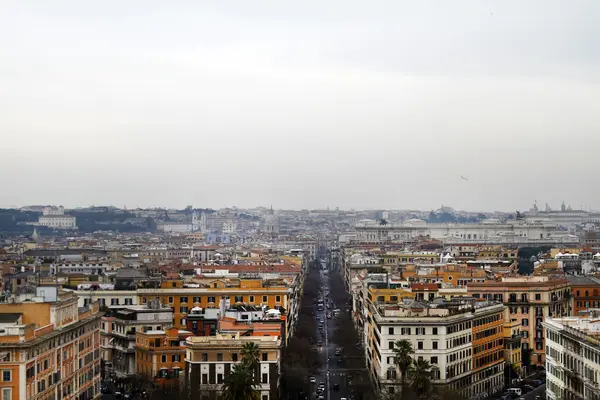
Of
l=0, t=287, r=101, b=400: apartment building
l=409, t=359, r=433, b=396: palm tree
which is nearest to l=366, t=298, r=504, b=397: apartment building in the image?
l=409, t=359, r=433, b=396: palm tree

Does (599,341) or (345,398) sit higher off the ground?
(599,341)

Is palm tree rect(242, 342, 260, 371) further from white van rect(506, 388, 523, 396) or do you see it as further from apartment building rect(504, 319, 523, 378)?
apartment building rect(504, 319, 523, 378)

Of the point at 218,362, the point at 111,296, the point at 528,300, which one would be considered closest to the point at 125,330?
the point at 111,296

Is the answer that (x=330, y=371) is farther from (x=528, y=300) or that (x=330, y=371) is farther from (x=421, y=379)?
(x=421, y=379)

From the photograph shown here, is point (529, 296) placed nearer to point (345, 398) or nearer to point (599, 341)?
point (345, 398)

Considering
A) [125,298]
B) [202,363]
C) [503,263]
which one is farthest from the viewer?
[503,263]

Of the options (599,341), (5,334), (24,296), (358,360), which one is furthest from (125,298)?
(599,341)

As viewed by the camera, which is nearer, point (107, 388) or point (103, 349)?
point (107, 388)

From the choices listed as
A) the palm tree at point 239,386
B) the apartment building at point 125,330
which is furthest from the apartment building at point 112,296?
the palm tree at point 239,386
